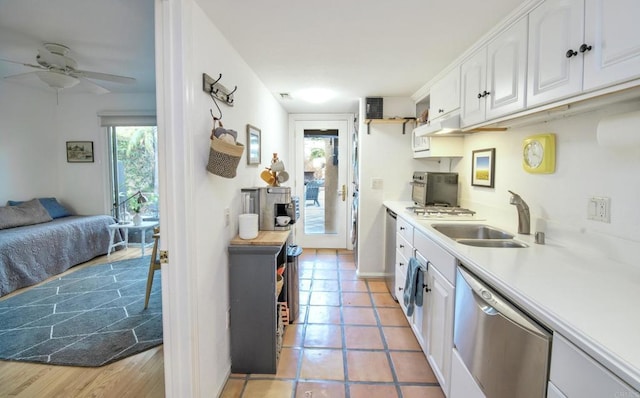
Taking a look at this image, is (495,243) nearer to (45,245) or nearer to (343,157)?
(343,157)

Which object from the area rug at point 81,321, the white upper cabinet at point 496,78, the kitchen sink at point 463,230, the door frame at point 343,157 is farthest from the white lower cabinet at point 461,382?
the door frame at point 343,157

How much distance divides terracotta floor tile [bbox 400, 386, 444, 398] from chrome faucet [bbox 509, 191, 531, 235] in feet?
3.61

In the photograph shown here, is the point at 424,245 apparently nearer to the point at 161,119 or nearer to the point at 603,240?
the point at 603,240

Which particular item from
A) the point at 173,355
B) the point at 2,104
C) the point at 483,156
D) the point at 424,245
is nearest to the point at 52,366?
the point at 173,355

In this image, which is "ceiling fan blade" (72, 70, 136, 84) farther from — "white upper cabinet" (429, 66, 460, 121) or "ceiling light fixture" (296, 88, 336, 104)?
"white upper cabinet" (429, 66, 460, 121)

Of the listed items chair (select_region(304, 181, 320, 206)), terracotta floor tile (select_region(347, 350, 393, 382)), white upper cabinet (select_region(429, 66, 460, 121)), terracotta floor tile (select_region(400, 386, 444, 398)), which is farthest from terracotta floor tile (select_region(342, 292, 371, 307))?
chair (select_region(304, 181, 320, 206))

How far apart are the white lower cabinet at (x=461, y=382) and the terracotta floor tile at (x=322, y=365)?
713 millimetres

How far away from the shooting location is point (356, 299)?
3168 millimetres

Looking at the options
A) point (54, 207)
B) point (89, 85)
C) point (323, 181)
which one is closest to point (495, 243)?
point (323, 181)

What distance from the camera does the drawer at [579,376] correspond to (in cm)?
71

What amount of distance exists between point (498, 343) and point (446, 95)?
207 cm

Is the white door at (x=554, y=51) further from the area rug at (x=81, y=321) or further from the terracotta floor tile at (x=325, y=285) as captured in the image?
the area rug at (x=81, y=321)

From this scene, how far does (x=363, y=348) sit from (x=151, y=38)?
10.1 ft

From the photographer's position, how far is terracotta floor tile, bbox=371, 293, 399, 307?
3.05 meters
